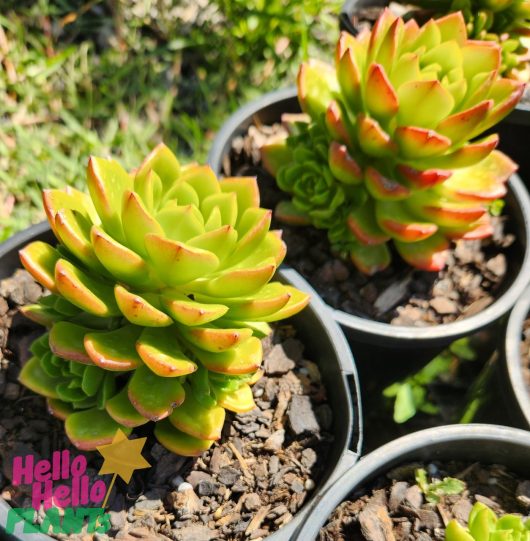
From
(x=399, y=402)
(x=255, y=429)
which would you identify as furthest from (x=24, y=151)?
(x=399, y=402)

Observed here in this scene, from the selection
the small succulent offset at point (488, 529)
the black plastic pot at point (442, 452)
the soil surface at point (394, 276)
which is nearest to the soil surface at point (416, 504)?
the black plastic pot at point (442, 452)

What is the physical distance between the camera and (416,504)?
4.14 feet

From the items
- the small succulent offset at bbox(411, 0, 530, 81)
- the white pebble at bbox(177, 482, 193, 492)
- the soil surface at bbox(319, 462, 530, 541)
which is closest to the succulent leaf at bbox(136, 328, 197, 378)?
the white pebble at bbox(177, 482, 193, 492)

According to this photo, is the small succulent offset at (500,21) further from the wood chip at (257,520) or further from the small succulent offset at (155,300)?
the wood chip at (257,520)

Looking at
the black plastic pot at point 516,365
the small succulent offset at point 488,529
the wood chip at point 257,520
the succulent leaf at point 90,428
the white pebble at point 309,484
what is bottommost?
the wood chip at point 257,520

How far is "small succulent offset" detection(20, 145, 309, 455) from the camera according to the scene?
105cm

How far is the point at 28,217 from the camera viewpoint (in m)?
1.84

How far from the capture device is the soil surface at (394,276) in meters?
1.63

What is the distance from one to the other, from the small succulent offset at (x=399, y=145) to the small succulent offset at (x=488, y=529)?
59 centimetres

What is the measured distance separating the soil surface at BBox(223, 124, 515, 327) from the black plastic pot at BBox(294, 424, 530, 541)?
38cm

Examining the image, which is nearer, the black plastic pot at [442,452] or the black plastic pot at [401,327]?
the black plastic pot at [442,452]

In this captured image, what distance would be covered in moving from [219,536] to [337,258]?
0.70 m

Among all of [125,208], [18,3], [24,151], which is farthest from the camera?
[18,3]

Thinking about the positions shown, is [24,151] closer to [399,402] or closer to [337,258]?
[337,258]
